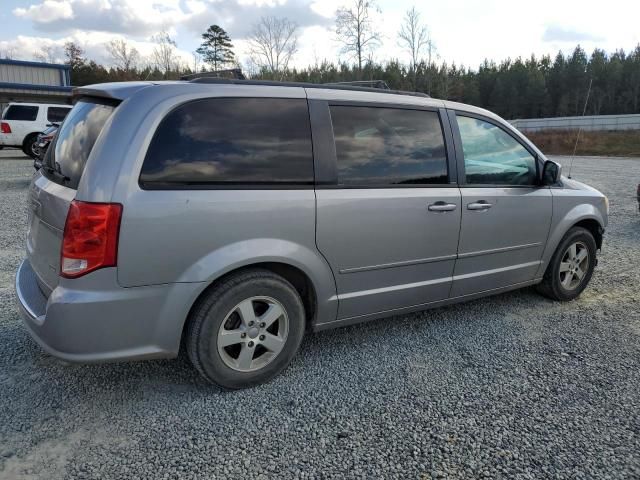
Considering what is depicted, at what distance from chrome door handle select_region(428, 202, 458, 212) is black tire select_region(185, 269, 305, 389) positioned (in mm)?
1182

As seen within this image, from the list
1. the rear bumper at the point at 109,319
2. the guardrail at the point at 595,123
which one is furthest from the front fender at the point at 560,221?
the guardrail at the point at 595,123

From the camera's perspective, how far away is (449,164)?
3.64 m

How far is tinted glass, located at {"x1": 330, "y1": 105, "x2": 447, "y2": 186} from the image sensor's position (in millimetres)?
3180

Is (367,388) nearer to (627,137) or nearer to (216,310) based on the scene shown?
(216,310)

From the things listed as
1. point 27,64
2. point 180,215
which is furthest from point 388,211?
point 27,64

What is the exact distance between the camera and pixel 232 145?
2791 millimetres

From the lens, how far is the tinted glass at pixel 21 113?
722 inches

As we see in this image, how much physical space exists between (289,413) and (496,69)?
95898mm

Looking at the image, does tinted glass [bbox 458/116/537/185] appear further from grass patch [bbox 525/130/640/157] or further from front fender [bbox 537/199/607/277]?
grass patch [bbox 525/130/640/157]

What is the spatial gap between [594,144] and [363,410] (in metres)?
42.0

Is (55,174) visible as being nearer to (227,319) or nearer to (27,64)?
(227,319)

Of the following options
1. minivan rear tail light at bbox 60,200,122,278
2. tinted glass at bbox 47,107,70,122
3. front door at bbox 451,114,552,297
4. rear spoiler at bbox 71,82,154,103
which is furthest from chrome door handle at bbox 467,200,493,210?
tinted glass at bbox 47,107,70,122

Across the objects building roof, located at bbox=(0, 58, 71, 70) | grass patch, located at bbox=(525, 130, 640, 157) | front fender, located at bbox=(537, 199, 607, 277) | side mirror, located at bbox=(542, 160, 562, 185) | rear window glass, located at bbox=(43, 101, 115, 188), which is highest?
building roof, located at bbox=(0, 58, 71, 70)

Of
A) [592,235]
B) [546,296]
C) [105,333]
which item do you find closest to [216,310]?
[105,333]
